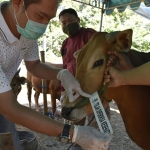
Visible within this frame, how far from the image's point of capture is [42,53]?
5.31m

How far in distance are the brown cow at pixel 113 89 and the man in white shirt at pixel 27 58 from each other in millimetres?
131

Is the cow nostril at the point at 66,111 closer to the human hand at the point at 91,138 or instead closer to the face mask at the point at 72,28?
the human hand at the point at 91,138

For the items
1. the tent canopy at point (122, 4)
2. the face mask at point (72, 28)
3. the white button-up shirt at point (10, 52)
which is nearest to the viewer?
the white button-up shirt at point (10, 52)

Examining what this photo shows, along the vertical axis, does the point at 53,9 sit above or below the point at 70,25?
above

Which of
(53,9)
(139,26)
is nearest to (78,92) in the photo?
(53,9)

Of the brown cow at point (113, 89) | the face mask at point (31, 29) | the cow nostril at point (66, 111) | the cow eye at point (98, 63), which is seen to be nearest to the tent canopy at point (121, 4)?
the brown cow at point (113, 89)

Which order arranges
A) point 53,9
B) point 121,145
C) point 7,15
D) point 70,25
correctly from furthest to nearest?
point 121,145, point 70,25, point 7,15, point 53,9

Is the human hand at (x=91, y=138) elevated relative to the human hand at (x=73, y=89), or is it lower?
lower

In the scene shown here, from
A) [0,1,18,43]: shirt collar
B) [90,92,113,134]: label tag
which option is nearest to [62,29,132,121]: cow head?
[90,92,113,134]: label tag

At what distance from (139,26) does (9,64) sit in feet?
44.3

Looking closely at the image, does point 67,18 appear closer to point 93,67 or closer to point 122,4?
point 122,4

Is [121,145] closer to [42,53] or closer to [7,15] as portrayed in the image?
[42,53]

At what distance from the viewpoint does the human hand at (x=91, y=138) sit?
1.74 metres

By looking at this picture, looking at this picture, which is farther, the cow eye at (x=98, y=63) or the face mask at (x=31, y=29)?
the cow eye at (x=98, y=63)
